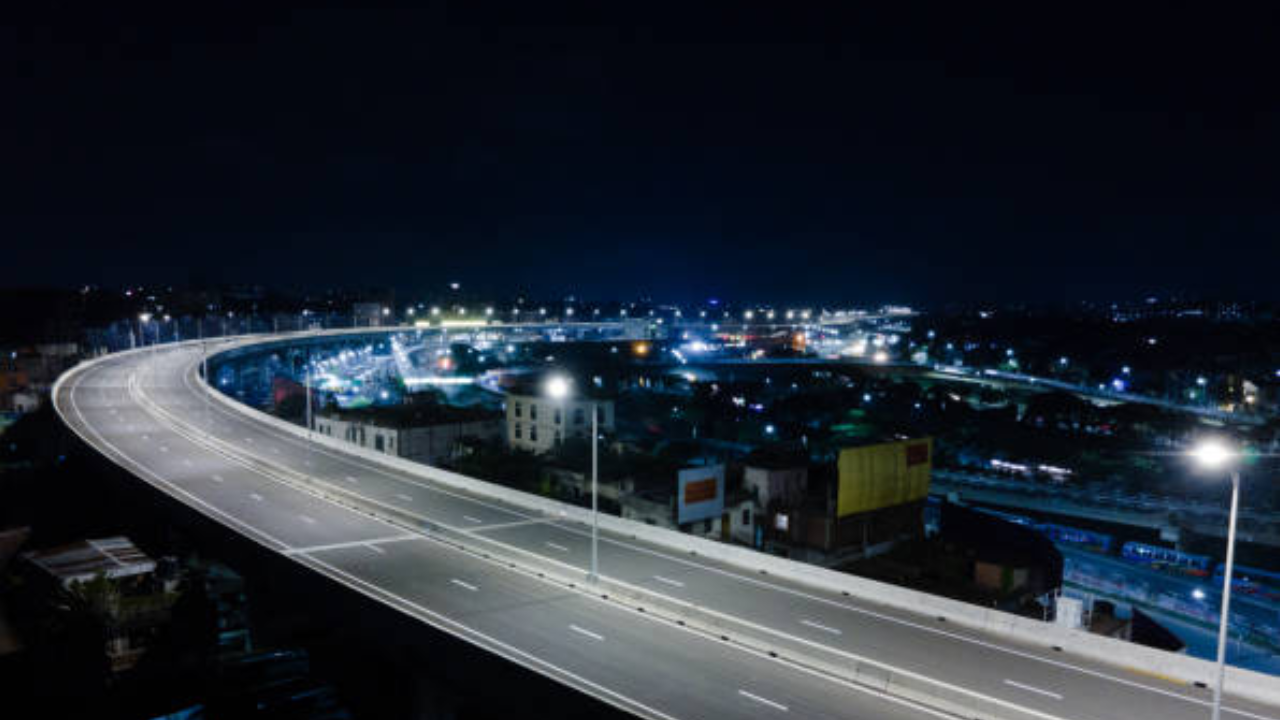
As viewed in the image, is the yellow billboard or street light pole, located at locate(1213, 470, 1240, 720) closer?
street light pole, located at locate(1213, 470, 1240, 720)

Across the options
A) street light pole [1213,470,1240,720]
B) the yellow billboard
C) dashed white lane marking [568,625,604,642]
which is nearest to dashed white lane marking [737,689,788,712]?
dashed white lane marking [568,625,604,642]

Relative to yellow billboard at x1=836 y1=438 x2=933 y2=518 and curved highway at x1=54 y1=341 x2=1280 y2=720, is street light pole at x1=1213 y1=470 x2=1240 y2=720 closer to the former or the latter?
curved highway at x1=54 y1=341 x2=1280 y2=720

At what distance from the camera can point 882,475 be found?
36.7 metres

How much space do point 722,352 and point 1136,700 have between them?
16413cm

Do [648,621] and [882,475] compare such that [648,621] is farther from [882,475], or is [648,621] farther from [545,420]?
[545,420]

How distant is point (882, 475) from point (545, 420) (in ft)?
79.7

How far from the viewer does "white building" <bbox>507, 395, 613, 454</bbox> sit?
5138 cm

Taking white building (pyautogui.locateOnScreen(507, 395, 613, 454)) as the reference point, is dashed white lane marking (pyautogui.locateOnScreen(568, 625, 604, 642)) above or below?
above

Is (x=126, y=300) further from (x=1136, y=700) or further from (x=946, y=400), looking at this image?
(x=1136, y=700)

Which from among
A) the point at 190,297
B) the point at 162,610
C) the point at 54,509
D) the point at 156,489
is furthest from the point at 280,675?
the point at 190,297

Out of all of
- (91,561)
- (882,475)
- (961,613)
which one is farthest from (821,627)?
(91,561)

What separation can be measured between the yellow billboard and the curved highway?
51.2 ft

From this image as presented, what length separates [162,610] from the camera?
88.2 ft

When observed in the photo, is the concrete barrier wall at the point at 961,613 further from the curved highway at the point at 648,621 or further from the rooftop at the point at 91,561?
the rooftop at the point at 91,561
